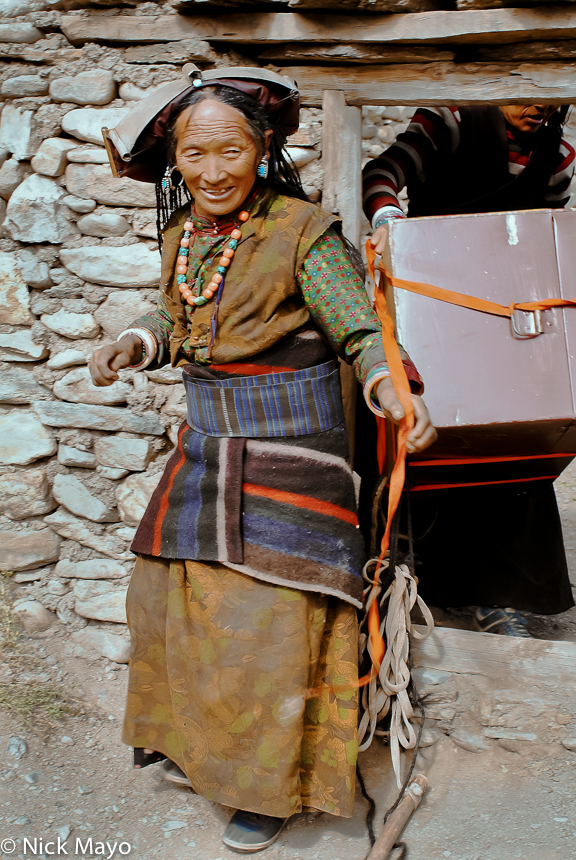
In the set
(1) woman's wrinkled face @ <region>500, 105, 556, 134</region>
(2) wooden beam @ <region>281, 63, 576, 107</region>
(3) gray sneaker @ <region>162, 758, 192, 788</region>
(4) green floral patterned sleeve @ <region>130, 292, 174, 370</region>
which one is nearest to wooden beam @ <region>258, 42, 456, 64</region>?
(2) wooden beam @ <region>281, 63, 576, 107</region>

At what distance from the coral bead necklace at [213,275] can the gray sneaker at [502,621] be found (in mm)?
1679

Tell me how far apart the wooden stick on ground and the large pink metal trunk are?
1.01 m

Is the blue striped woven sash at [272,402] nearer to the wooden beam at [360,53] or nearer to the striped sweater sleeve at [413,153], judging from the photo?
the striped sweater sleeve at [413,153]

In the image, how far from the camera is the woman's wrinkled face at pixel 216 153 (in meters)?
1.54

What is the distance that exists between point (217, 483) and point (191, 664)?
45cm

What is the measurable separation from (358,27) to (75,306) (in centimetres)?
124

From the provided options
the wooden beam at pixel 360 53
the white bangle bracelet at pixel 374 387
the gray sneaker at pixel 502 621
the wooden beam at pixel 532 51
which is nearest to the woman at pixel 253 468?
the white bangle bracelet at pixel 374 387

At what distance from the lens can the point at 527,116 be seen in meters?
2.42

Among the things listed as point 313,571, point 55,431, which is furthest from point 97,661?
point 313,571

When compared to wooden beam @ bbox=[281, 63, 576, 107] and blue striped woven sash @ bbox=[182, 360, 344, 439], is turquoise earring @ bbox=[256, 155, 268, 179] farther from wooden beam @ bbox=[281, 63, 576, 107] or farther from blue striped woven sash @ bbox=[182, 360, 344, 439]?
wooden beam @ bbox=[281, 63, 576, 107]

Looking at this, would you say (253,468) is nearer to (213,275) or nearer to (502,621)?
(213,275)

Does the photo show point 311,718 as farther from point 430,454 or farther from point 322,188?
point 322,188

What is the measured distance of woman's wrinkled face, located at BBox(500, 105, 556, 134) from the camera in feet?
7.85

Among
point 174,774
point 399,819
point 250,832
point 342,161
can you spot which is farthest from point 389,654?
point 342,161
